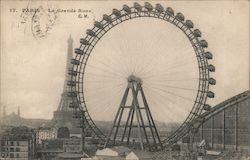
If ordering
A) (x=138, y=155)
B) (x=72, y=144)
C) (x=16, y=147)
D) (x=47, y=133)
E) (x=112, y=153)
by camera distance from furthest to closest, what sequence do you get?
(x=47, y=133), (x=72, y=144), (x=16, y=147), (x=112, y=153), (x=138, y=155)

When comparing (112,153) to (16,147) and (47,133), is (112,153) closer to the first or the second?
(16,147)

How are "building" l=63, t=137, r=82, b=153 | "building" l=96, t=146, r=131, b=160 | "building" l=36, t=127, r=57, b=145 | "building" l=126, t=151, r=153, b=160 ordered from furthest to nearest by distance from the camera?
"building" l=36, t=127, r=57, b=145, "building" l=63, t=137, r=82, b=153, "building" l=96, t=146, r=131, b=160, "building" l=126, t=151, r=153, b=160

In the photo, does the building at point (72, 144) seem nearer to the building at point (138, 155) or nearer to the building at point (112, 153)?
the building at point (112, 153)

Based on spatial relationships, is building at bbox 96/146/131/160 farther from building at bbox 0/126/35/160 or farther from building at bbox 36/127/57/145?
building at bbox 36/127/57/145

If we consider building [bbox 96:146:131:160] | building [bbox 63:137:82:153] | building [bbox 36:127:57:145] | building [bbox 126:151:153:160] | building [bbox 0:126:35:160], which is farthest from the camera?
building [bbox 36:127:57:145]

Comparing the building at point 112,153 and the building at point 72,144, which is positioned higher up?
the building at point 112,153

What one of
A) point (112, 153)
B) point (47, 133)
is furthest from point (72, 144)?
point (47, 133)

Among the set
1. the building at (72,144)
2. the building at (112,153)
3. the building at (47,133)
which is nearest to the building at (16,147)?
the building at (72,144)

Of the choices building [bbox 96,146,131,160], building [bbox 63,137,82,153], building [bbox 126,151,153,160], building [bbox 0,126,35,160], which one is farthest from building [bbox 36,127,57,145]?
building [bbox 126,151,153,160]

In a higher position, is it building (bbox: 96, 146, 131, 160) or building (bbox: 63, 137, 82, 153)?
building (bbox: 96, 146, 131, 160)

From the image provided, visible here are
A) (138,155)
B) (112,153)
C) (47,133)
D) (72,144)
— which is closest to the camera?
(138,155)

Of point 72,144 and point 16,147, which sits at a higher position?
point 16,147

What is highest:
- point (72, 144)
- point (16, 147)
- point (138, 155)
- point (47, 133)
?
point (138, 155)
